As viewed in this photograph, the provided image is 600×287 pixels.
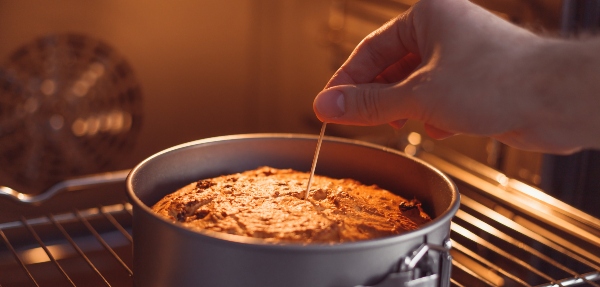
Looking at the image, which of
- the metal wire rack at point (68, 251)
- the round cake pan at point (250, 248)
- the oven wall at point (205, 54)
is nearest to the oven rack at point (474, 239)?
the metal wire rack at point (68, 251)

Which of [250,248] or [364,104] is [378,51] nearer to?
[364,104]

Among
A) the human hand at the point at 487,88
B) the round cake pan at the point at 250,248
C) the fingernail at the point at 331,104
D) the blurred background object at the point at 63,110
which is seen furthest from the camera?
the blurred background object at the point at 63,110

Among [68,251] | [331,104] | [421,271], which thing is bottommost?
[68,251]

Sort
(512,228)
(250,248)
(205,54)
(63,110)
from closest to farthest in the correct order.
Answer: (250,248)
(512,228)
(63,110)
(205,54)

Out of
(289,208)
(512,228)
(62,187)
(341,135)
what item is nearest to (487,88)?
(289,208)

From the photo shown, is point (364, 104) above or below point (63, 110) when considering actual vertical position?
above

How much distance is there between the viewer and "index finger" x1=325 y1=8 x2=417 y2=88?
915 millimetres

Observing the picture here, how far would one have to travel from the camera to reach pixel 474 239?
111 cm

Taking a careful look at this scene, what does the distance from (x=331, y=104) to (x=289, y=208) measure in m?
0.15

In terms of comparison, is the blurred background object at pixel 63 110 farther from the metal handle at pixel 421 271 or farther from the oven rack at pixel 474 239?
the metal handle at pixel 421 271

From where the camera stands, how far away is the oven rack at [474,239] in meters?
1.08

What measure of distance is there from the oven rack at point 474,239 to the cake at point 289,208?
22cm

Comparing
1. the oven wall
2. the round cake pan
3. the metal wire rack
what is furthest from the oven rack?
the oven wall

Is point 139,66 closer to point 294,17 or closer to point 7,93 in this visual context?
point 7,93
